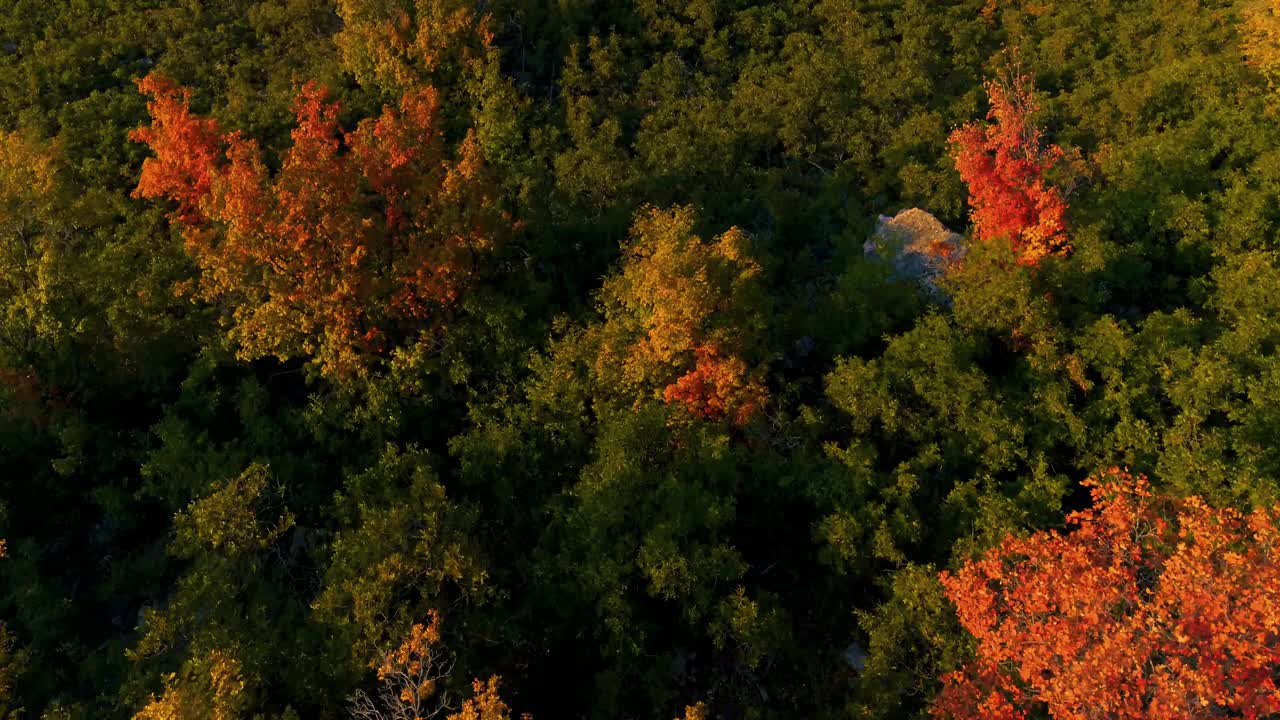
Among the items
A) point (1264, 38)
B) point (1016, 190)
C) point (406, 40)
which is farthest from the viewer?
point (406, 40)

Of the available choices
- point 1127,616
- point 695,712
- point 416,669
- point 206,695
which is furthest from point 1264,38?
point 206,695

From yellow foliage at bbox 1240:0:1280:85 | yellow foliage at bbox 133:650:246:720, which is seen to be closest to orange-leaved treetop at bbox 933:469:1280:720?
yellow foliage at bbox 133:650:246:720

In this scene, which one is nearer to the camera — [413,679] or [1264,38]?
[413,679]

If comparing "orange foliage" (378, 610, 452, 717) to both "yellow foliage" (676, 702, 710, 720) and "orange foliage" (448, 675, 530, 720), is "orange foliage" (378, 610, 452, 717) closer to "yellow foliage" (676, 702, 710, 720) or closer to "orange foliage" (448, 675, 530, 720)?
"orange foliage" (448, 675, 530, 720)

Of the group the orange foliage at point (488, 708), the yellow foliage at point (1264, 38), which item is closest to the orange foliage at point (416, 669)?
the orange foliage at point (488, 708)

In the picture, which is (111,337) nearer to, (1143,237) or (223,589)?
(223,589)

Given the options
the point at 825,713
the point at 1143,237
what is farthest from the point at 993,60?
the point at 825,713

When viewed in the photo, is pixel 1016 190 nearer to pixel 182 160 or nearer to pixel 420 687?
pixel 420 687
